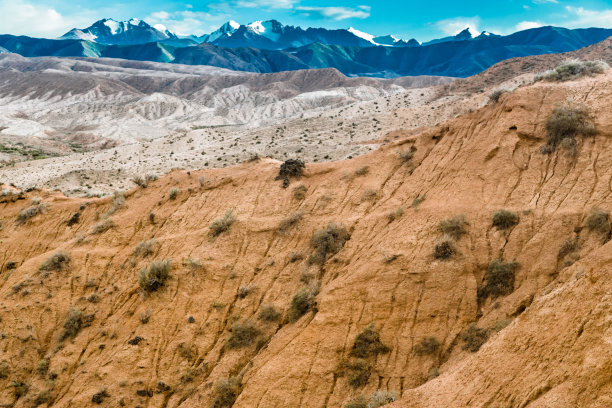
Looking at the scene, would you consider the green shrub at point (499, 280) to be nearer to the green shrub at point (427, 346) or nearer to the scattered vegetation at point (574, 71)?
the green shrub at point (427, 346)

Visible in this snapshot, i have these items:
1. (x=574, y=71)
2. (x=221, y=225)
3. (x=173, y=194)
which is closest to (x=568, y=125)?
(x=574, y=71)

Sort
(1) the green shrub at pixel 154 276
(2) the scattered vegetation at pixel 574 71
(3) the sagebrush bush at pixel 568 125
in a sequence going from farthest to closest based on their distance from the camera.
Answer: (2) the scattered vegetation at pixel 574 71
(1) the green shrub at pixel 154 276
(3) the sagebrush bush at pixel 568 125

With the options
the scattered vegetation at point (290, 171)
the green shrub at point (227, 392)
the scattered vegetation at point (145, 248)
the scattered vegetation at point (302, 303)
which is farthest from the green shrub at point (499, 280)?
the scattered vegetation at point (145, 248)

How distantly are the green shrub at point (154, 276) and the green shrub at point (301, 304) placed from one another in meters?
6.02

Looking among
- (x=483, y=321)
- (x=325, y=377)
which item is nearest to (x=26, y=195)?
(x=325, y=377)

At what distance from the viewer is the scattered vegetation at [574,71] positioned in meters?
18.2

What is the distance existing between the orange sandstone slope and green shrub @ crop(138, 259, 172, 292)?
400 mm

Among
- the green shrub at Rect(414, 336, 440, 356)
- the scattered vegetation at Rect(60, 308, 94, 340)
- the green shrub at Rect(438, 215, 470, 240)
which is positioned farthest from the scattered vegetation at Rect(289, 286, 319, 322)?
the scattered vegetation at Rect(60, 308, 94, 340)

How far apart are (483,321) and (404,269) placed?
2.87m

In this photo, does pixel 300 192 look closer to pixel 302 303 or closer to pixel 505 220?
pixel 302 303

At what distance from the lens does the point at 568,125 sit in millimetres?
15508

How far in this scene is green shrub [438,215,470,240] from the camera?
1395cm

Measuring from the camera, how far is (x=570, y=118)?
15508 millimetres

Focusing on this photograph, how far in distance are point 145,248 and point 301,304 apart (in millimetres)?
8983
